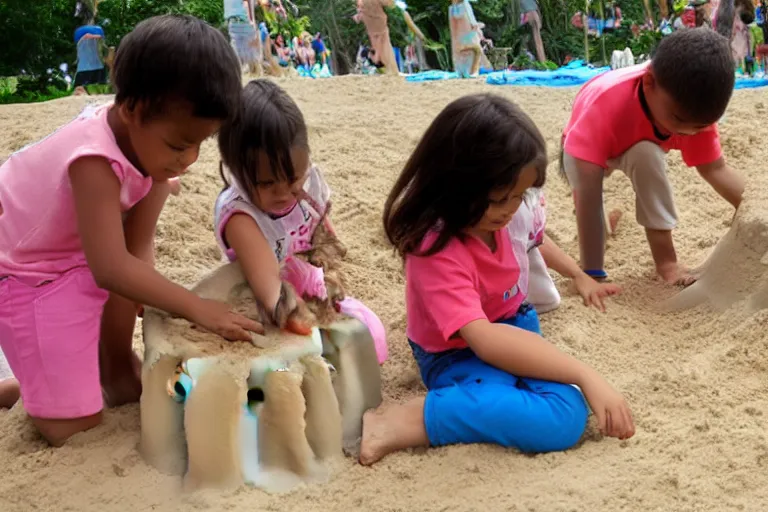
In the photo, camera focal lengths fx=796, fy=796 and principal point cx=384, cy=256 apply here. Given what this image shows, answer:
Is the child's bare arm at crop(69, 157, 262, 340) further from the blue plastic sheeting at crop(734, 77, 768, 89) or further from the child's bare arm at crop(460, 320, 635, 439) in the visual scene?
the blue plastic sheeting at crop(734, 77, 768, 89)

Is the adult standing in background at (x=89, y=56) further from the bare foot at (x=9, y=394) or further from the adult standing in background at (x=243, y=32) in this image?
A: the bare foot at (x=9, y=394)

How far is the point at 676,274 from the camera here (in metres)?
2.40

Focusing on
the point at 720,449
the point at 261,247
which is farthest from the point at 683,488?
the point at 261,247

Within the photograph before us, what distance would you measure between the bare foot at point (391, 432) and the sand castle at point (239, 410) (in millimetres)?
53

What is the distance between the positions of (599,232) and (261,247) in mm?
1135

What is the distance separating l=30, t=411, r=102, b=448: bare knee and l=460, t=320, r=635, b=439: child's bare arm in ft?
2.64

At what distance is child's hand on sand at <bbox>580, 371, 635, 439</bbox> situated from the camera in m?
1.46

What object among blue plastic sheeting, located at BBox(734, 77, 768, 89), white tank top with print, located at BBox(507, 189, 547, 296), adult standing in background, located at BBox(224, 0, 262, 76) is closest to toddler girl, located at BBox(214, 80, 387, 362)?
white tank top with print, located at BBox(507, 189, 547, 296)

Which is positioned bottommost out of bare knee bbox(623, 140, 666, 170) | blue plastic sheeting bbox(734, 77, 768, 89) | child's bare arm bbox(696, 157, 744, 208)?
blue plastic sheeting bbox(734, 77, 768, 89)

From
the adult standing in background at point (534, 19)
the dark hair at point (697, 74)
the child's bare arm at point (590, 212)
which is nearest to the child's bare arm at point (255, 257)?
the child's bare arm at point (590, 212)

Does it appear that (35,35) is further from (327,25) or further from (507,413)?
Answer: (507,413)

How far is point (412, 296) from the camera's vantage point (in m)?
1.74

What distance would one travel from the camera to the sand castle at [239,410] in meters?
1.42

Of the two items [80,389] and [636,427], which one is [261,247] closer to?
[80,389]
